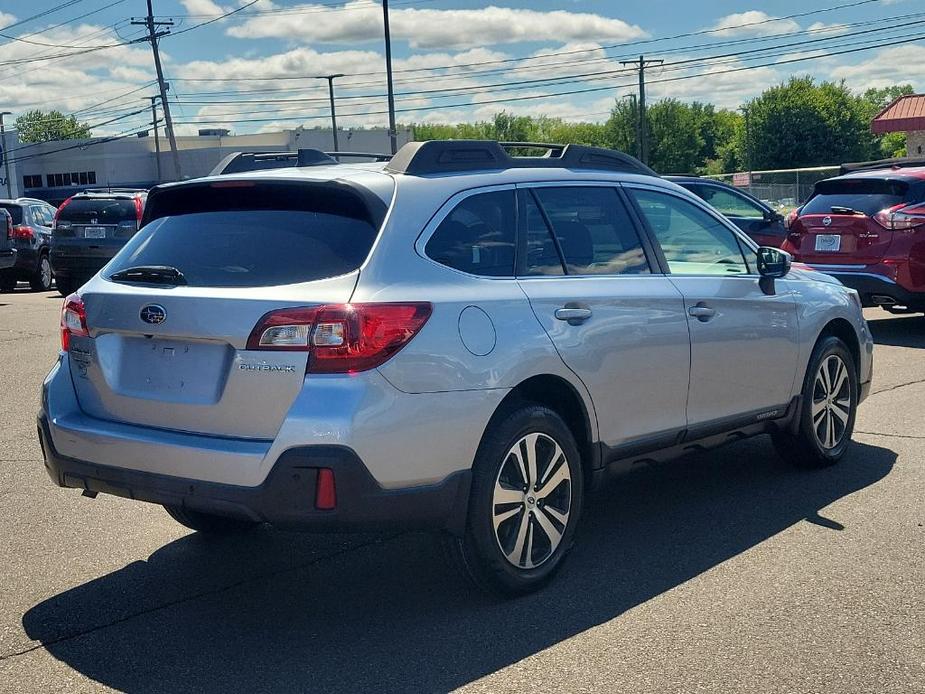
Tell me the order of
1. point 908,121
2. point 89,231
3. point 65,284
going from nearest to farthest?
1. point 89,231
2. point 65,284
3. point 908,121

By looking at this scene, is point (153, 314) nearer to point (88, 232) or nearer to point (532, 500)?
point (532, 500)

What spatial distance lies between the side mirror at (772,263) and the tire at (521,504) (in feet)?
6.32

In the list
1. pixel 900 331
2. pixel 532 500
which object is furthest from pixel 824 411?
pixel 900 331

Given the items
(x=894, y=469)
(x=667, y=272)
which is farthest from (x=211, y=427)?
(x=894, y=469)

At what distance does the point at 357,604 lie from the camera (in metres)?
4.70

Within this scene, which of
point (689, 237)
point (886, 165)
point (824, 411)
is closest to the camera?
point (689, 237)

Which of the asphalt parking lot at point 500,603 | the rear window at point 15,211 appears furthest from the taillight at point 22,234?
the asphalt parking lot at point 500,603

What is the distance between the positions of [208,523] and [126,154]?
107 m

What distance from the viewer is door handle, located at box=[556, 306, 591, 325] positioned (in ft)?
16.0

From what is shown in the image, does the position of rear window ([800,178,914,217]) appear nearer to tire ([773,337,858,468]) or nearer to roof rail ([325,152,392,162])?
tire ([773,337,858,468])

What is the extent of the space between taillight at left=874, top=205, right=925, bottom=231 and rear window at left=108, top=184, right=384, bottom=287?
910cm

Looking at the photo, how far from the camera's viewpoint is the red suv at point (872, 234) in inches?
474

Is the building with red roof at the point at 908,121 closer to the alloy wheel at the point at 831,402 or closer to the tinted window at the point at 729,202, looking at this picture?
the tinted window at the point at 729,202

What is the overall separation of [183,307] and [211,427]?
0.46 metres
